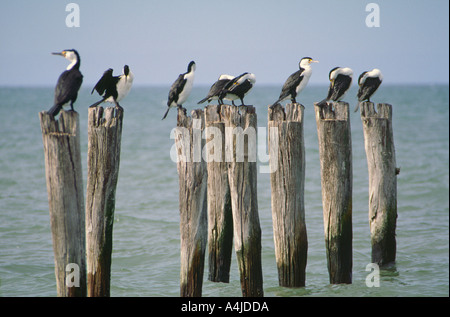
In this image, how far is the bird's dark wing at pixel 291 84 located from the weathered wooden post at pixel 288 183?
1372mm

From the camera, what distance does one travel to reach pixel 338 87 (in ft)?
25.0

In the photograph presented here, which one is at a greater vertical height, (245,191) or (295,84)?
(295,84)

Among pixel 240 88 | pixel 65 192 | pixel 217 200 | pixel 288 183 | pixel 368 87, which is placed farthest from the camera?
pixel 368 87

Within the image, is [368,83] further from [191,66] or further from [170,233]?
[170,233]

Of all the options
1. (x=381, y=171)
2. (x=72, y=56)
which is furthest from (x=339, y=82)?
(x=72, y=56)

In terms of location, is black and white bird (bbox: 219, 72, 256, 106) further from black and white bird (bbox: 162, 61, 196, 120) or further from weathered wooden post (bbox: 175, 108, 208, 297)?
weathered wooden post (bbox: 175, 108, 208, 297)

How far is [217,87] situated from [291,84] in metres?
1.07

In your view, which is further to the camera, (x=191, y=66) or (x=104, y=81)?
(x=191, y=66)

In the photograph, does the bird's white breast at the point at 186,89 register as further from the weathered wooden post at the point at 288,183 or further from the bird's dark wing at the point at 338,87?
the bird's dark wing at the point at 338,87

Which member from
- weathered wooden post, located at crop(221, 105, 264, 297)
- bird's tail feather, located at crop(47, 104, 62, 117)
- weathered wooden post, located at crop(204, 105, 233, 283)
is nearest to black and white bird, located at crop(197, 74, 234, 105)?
weathered wooden post, located at crop(204, 105, 233, 283)

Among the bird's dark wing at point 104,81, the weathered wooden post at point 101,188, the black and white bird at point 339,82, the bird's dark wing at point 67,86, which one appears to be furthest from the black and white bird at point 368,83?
the bird's dark wing at point 67,86

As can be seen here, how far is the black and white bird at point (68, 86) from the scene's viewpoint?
5.54 metres
